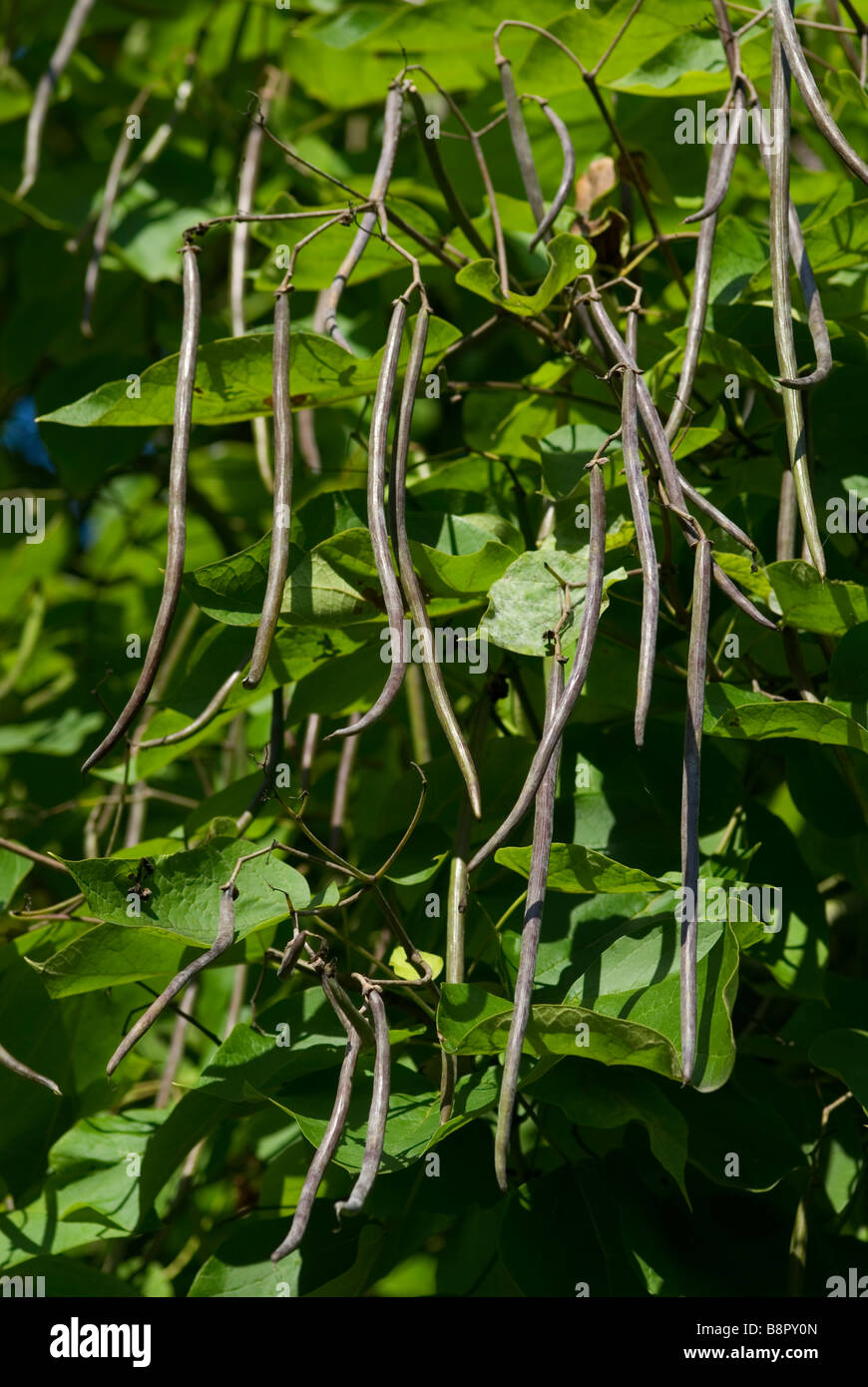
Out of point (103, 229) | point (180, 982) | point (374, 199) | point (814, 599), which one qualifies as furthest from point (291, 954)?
point (103, 229)

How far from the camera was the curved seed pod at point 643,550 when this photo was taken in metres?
0.65

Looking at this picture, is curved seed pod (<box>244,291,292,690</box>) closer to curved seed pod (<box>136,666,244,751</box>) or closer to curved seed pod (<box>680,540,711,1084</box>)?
curved seed pod (<box>136,666,244,751</box>)

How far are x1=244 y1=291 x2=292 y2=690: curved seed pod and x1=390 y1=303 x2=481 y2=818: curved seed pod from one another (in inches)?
Result: 2.7

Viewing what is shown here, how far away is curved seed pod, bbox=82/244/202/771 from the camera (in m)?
0.71

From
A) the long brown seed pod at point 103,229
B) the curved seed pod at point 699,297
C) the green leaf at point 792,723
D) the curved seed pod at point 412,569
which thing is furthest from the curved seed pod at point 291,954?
the long brown seed pod at point 103,229

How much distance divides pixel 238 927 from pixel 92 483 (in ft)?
2.51

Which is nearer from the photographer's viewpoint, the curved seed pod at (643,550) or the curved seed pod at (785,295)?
the curved seed pod at (643,550)

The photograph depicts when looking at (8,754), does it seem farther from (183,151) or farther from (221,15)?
(221,15)

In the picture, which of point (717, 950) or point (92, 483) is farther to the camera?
point (92, 483)

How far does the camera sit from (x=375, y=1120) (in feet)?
2.10

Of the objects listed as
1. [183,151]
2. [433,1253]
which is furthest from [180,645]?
[433,1253]

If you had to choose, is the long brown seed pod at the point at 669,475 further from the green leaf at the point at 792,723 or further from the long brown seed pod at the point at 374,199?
the long brown seed pod at the point at 374,199

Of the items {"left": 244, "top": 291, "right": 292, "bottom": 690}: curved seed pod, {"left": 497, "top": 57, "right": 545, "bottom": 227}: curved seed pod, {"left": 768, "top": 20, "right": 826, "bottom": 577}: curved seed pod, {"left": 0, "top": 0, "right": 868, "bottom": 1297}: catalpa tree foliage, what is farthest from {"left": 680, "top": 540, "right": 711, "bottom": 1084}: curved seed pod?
{"left": 497, "top": 57, "right": 545, "bottom": 227}: curved seed pod

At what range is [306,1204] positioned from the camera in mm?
600
